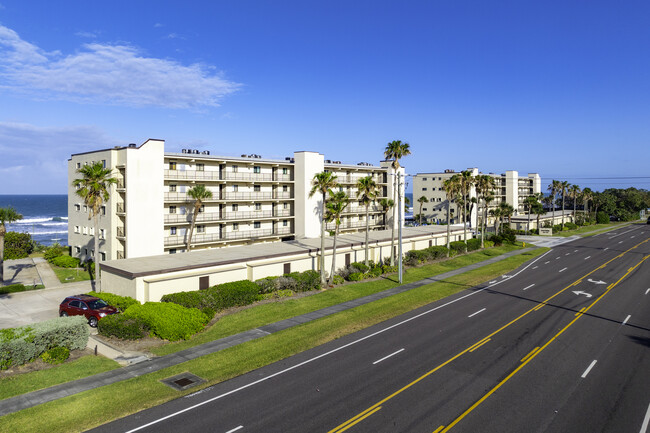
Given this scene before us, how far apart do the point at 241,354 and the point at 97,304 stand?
1258 centimetres

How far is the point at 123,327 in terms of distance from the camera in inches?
926

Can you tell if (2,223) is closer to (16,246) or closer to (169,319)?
(16,246)

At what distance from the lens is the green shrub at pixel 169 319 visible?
23844 millimetres

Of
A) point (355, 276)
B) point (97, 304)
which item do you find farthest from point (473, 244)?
point (97, 304)

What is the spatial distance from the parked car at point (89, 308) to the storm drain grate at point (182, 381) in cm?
1058

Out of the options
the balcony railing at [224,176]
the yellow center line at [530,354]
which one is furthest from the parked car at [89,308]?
the yellow center line at [530,354]

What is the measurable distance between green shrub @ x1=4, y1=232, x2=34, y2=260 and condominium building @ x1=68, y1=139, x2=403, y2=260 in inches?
435

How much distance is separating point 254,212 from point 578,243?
210ft

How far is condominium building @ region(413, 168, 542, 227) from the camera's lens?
10169 centimetres

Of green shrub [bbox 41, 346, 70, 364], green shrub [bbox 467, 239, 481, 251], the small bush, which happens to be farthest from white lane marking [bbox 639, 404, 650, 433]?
green shrub [bbox 467, 239, 481, 251]

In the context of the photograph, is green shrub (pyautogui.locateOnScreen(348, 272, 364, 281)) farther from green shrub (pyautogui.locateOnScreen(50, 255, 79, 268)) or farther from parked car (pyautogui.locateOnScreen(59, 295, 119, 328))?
green shrub (pyautogui.locateOnScreen(50, 255, 79, 268))

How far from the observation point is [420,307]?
32.1 metres

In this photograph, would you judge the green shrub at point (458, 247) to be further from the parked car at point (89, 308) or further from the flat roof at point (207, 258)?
the parked car at point (89, 308)

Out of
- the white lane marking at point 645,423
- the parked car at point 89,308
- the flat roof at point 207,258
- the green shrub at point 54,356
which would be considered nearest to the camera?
the white lane marking at point 645,423
